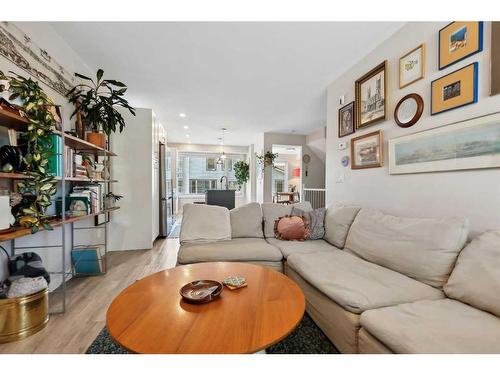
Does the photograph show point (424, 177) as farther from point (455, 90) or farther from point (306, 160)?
point (306, 160)

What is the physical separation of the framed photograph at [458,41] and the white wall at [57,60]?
127 inches

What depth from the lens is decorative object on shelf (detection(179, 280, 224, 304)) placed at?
106 cm

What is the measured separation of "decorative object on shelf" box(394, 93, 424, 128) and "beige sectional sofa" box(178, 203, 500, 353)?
86cm

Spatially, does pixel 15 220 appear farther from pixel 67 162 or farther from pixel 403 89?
pixel 403 89

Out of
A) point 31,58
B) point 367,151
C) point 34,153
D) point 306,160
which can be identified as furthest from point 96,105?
point 306,160

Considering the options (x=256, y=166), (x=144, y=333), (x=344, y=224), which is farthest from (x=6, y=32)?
(x=256, y=166)

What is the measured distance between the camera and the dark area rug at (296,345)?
1279mm

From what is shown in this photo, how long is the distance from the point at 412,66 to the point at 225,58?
1.85 m

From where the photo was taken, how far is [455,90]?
59.6 inches

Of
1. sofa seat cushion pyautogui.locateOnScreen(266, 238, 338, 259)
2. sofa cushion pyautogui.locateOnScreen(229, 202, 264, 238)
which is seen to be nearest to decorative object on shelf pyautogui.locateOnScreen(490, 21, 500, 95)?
sofa seat cushion pyautogui.locateOnScreen(266, 238, 338, 259)

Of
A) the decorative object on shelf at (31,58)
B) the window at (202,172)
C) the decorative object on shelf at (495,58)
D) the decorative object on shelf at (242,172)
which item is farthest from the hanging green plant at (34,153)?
the window at (202,172)

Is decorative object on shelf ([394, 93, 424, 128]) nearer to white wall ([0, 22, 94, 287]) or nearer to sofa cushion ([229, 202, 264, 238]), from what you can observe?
sofa cushion ([229, 202, 264, 238])

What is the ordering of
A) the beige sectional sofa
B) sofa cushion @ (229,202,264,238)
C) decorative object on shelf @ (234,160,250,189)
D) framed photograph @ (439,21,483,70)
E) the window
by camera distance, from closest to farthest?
the beige sectional sofa → framed photograph @ (439,21,483,70) → sofa cushion @ (229,202,264,238) → decorative object on shelf @ (234,160,250,189) → the window
